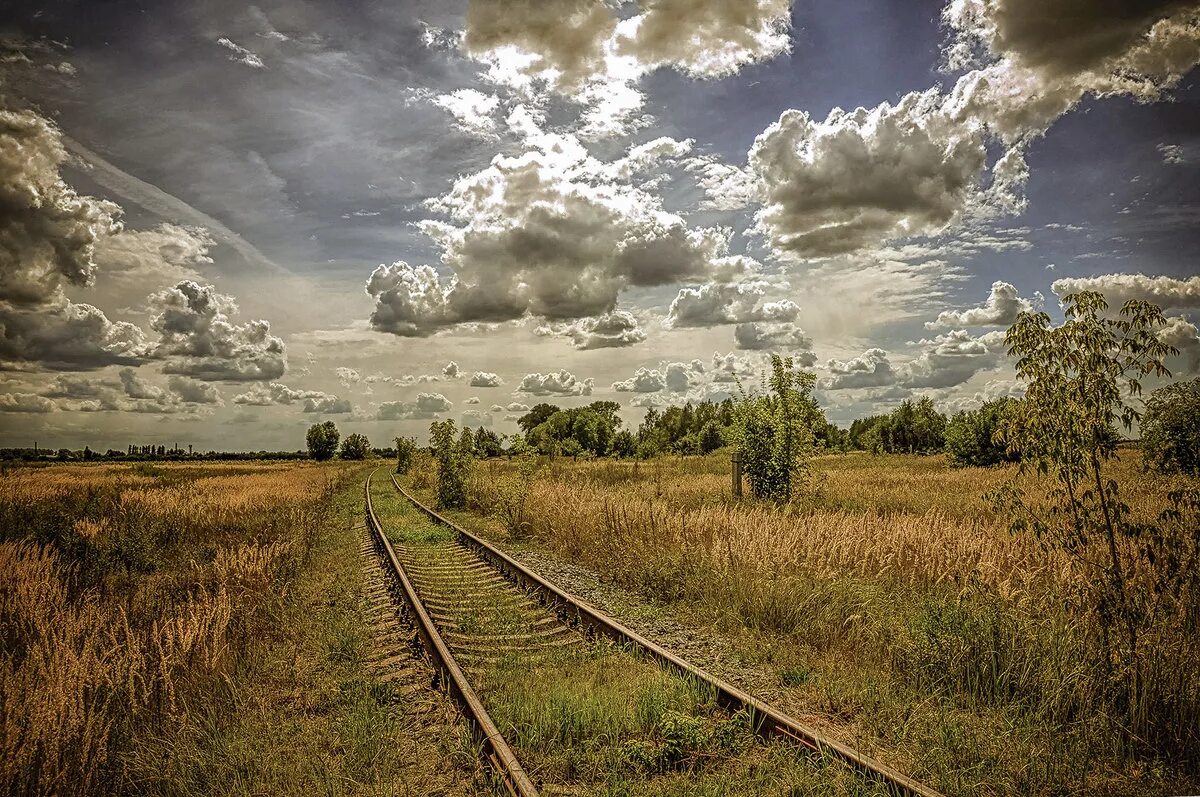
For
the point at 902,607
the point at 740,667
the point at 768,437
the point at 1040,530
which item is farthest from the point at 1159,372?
the point at 768,437

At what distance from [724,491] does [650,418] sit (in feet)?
286

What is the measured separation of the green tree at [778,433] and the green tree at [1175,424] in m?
9.93

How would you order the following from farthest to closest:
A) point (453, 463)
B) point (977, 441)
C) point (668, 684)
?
point (977, 441) → point (453, 463) → point (668, 684)

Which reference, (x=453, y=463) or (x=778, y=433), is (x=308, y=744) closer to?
(x=778, y=433)

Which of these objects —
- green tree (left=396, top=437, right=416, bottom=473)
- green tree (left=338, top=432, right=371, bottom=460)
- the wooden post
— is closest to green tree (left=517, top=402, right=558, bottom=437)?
green tree (left=338, top=432, right=371, bottom=460)

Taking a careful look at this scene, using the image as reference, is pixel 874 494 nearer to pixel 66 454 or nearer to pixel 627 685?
pixel 627 685

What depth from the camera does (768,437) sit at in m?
15.7

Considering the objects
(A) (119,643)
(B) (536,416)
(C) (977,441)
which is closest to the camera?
(A) (119,643)

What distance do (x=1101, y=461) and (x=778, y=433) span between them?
10.3 metres

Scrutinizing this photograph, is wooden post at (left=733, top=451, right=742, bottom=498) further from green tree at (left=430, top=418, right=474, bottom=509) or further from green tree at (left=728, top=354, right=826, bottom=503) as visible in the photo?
green tree at (left=430, top=418, right=474, bottom=509)

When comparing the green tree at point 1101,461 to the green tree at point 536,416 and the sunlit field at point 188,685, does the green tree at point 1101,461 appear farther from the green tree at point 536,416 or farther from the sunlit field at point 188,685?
the green tree at point 536,416

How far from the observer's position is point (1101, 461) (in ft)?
16.7

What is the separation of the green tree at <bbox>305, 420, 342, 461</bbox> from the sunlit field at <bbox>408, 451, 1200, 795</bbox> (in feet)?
472

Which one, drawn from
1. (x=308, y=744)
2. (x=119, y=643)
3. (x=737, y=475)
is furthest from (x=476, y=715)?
(x=737, y=475)
